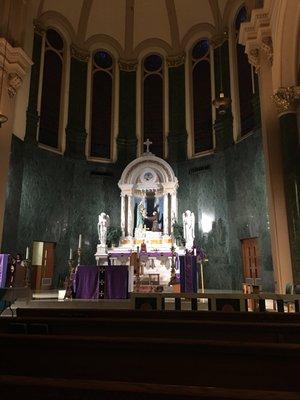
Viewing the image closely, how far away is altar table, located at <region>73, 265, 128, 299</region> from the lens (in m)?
9.55

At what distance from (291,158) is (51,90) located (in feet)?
34.0

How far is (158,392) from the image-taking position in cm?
144

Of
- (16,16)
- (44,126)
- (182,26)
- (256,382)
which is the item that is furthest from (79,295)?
(182,26)

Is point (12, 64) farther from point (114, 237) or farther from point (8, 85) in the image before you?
point (114, 237)

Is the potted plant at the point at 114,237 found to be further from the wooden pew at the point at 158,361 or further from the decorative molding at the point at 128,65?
the wooden pew at the point at 158,361

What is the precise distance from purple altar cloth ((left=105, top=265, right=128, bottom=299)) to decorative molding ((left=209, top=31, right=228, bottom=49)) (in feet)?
34.2

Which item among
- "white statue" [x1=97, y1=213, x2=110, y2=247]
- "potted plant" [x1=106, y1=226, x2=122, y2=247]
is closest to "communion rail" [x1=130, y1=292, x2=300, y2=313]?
"white statue" [x1=97, y1=213, x2=110, y2=247]

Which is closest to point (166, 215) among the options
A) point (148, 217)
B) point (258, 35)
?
point (148, 217)

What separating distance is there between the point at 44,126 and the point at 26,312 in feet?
37.3

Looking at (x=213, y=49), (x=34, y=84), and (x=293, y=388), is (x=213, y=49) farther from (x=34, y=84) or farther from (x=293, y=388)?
(x=293, y=388)

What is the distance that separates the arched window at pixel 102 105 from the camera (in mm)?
15570

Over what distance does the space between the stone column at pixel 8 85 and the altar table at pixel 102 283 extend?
137 inches

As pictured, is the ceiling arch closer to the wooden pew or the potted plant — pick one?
the potted plant

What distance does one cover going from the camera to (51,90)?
1474 cm
